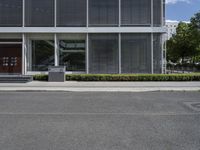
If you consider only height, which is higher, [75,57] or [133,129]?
[75,57]

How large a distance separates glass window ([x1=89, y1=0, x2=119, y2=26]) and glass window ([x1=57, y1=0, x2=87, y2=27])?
27.1 inches

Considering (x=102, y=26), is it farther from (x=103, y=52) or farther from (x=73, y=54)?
(x=73, y=54)

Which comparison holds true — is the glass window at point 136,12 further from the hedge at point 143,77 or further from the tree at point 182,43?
the tree at point 182,43

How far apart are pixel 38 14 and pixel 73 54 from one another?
176 inches

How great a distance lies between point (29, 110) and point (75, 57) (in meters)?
18.8

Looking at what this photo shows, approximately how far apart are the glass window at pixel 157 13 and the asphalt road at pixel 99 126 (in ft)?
55.1

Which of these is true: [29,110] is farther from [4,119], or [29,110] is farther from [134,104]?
[134,104]

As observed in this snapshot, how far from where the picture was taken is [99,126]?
898 centimetres

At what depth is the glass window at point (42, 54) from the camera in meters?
30.5

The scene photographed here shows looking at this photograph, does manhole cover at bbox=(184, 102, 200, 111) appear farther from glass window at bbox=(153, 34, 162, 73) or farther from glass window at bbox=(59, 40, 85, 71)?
glass window at bbox=(59, 40, 85, 71)

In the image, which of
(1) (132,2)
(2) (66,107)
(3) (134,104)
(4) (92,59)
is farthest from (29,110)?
(1) (132,2)

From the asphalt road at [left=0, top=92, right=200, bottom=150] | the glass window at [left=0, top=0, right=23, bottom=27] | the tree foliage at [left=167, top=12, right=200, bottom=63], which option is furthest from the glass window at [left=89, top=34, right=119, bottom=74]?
the tree foliage at [left=167, top=12, right=200, bottom=63]

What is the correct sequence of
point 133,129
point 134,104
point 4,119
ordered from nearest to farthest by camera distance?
point 133,129
point 4,119
point 134,104

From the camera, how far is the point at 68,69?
3059 centimetres
